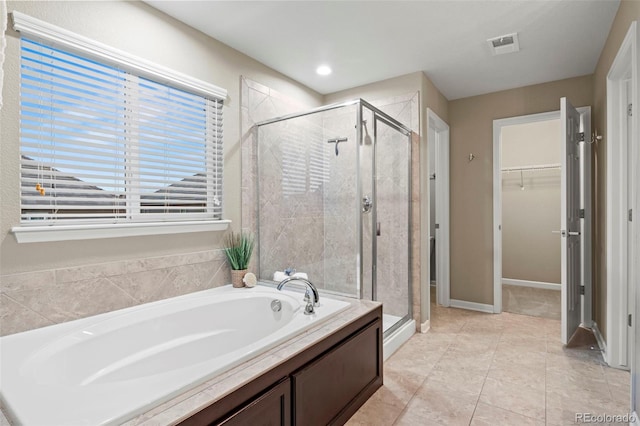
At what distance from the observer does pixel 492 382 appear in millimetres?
2311

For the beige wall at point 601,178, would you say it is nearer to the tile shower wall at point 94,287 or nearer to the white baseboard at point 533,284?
the white baseboard at point 533,284

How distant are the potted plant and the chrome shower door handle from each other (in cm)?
95

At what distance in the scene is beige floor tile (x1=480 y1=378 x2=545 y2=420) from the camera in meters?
1.99

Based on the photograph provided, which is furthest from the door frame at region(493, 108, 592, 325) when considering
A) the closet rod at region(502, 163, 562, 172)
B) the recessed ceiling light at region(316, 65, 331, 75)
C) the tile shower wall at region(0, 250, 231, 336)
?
the tile shower wall at region(0, 250, 231, 336)

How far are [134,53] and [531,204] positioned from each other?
5062mm

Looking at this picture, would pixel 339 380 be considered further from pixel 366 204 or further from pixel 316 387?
pixel 366 204

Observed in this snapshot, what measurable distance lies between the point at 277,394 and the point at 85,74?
197 cm

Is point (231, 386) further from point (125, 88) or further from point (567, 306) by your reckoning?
point (567, 306)

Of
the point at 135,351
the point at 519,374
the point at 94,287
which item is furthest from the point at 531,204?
the point at 94,287

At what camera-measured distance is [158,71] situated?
223cm

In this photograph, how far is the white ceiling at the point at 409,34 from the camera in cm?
225

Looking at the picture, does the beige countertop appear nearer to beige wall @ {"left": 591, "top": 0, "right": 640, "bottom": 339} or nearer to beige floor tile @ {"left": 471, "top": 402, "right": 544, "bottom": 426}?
beige floor tile @ {"left": 471, "top": 402, "right": 544, "bottom": 426}

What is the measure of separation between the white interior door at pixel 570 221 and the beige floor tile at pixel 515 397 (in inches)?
35.7

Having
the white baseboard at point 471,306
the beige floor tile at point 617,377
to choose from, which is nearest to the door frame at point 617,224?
the beige floor tile at point 617,377
